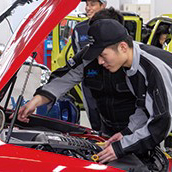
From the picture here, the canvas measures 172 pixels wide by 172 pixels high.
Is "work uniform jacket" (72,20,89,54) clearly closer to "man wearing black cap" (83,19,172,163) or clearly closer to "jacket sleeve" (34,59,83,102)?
"jacket sleeve" (34,59,83,102)

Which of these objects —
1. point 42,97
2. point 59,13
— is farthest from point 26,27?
point 42,97

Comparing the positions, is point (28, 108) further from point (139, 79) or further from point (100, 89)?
point (139, 79)

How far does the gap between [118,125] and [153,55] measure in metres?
0.62

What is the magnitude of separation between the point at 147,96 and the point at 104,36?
0.41 m

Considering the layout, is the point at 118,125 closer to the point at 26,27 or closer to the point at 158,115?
the point at 158,115

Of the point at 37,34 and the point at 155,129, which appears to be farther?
the point at 155,129

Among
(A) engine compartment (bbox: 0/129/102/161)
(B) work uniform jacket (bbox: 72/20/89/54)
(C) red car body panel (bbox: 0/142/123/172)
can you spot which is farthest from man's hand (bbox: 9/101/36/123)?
(B) work uniform jacket (bbox: 72/20/89/54)

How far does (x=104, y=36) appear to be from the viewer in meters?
1.92

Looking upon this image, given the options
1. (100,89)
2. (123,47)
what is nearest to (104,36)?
(123,47)

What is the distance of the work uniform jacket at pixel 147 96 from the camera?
1.92m

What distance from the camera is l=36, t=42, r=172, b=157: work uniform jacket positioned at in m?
1.92

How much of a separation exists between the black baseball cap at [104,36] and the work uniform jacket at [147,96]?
22 centimetres

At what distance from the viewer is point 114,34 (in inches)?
76.0

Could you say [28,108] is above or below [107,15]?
below
